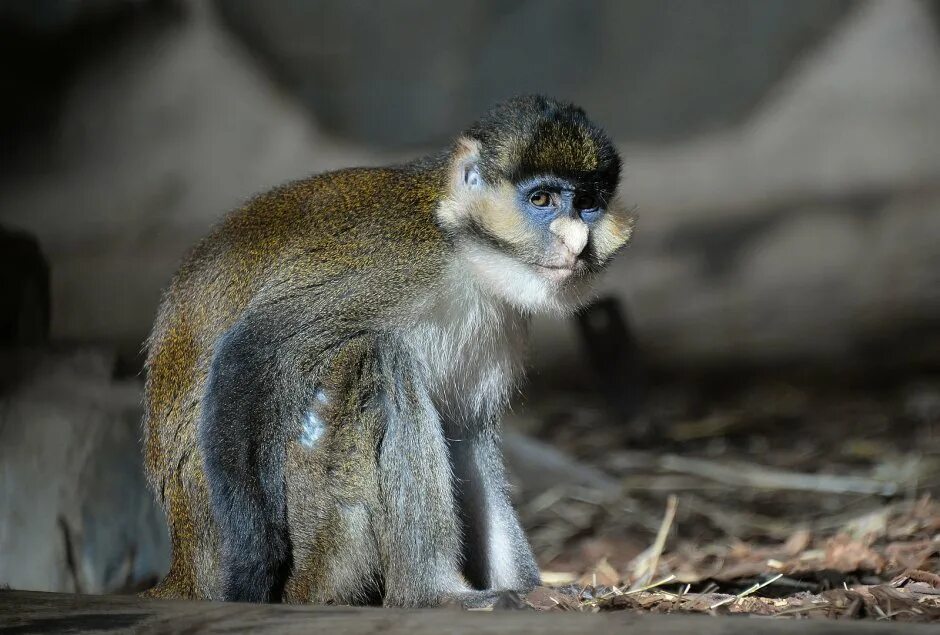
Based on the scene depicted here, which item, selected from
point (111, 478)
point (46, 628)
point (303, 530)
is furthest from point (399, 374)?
point (111, 478)

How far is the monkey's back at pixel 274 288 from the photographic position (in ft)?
13.0

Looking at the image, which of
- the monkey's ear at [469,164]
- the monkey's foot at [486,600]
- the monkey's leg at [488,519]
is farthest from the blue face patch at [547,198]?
the monkey's foot at [486,600]

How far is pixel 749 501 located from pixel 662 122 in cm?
269

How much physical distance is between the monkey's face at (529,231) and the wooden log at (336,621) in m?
1.44

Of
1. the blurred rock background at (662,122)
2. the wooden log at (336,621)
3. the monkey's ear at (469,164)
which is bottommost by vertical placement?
the wooden log at (336,621)

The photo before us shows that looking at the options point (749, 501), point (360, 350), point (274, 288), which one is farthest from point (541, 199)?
point (749, 501)

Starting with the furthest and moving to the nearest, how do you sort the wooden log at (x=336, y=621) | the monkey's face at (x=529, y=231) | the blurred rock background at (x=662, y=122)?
the blurred rock background at (x=662, y=122) → the monkey's face at (x=529, y=231) → the wooden log at (x=336, y=621)

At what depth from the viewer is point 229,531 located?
12.3 feet

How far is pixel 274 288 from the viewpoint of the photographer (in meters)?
3.98

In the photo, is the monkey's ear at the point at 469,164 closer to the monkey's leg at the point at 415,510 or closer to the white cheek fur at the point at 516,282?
the white cheek fur at the point at 516,282

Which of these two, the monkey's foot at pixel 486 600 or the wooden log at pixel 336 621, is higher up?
the monkey's foot at pixel 486 600

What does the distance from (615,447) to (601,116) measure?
228cm

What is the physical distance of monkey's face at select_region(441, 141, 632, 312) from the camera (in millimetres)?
4008

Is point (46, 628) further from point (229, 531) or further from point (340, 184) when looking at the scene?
point (340, 184)
